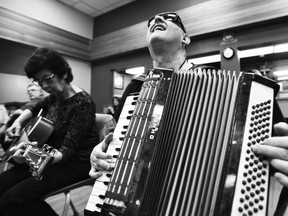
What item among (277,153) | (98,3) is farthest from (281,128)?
(98,3)

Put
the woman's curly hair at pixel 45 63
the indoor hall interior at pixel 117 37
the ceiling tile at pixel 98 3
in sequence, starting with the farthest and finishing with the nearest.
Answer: the ceiling tile at pixel 98 3, the indoor hall interior at pixel 117 37, the woman's curly hair at pixel 45 63

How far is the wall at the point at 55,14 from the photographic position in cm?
307

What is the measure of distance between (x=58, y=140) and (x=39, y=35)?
2.64 m

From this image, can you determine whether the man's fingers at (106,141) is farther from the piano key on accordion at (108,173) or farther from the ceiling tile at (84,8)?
the ceiling tile at (84,8)

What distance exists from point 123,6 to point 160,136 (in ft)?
12.0

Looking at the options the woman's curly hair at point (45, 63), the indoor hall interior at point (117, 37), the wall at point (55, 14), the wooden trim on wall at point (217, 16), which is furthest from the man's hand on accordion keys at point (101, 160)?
the wall at point (55, 14)

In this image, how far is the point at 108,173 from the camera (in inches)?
27.7

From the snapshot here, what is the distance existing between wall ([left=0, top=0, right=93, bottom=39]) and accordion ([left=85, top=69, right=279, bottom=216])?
10.9 ft

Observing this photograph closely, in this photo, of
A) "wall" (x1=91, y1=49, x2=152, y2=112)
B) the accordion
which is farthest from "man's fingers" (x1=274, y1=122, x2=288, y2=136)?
"wall" (x1=91, y1=49, x2=152, y2=112)

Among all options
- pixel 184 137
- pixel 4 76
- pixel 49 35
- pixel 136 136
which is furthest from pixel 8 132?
pixel 49 35

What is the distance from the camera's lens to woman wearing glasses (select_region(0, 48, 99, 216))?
1086 mm

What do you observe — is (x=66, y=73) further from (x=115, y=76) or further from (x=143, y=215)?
(x=115, y=76)

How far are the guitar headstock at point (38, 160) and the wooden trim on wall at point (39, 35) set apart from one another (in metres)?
2.61

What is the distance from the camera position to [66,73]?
1417 mm
